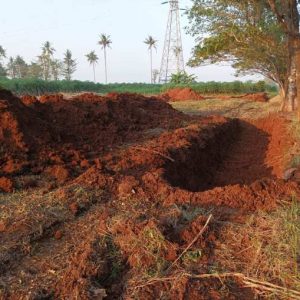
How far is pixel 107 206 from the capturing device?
5.94 meters

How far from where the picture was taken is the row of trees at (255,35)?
14.0m

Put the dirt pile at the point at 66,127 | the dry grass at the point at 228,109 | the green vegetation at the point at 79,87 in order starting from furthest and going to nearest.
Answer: the green vegetation at the point at 79,87 → the dry grass at the point at 228,109 → the dirt pile at the point at 66,127

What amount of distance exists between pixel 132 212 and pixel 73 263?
1.38m

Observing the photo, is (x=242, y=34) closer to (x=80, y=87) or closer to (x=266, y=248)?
(x=266, y=248)

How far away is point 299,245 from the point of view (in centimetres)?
443

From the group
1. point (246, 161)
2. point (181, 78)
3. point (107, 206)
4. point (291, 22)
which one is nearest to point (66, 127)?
point (107, 206)

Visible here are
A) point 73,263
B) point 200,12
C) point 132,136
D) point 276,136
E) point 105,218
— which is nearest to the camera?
point 73,263

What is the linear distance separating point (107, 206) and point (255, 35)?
1199 centimetres

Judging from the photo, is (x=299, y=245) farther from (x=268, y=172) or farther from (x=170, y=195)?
(x=268, y=172)

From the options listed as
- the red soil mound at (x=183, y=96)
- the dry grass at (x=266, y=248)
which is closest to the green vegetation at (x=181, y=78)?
the red soil mound at (x=183, y=96)

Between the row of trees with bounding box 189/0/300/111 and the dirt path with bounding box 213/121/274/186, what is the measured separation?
6.90 feet

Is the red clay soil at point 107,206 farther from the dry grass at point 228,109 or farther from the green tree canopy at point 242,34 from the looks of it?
the dry grass at point 228,109

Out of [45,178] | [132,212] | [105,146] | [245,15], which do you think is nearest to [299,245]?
[132,212]

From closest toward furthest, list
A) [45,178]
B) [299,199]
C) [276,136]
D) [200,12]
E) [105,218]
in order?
[105,218] < [299,199] < [45,178] < [276,136] < [200,12]
